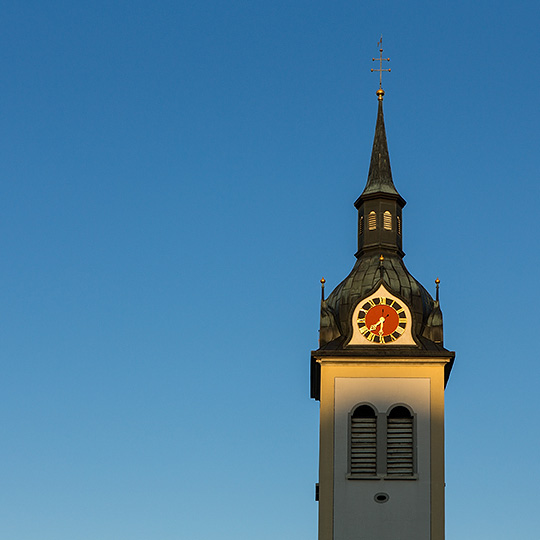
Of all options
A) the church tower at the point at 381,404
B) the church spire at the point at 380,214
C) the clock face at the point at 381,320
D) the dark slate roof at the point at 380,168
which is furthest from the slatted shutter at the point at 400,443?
the dark slate roof at the point at 380,168

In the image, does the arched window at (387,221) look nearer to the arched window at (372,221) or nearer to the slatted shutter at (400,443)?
the arched window at (372,221)

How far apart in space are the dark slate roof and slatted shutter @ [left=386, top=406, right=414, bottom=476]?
948 cm

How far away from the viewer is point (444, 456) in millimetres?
55750

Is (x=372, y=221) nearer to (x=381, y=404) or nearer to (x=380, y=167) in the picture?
(x=380, y=167)

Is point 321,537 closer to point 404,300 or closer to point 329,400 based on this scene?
point 329,400

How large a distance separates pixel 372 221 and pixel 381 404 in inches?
322

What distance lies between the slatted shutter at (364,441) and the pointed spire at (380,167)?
9.43 m

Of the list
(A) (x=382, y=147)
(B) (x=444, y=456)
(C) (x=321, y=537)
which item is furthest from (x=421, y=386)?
(A) (x=382, y=147)

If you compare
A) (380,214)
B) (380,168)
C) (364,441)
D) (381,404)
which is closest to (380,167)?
(380,168)

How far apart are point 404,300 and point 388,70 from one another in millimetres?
11425

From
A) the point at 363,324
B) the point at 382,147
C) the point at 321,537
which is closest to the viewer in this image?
the point at 321,537

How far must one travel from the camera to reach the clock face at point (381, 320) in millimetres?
57688

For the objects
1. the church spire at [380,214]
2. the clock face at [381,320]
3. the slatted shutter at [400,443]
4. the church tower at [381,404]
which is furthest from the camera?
the church spire at [380,214]

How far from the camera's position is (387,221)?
6144cm
